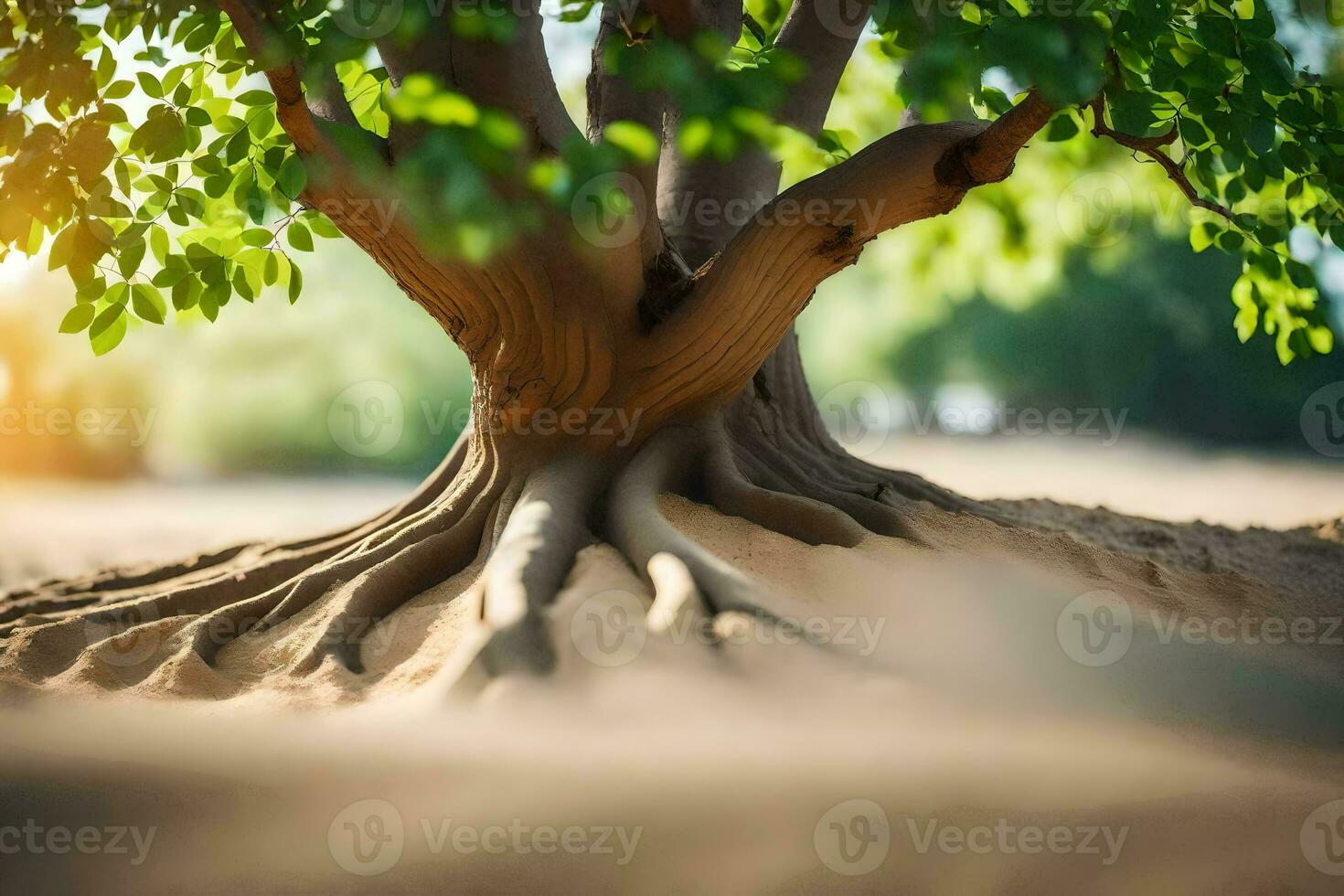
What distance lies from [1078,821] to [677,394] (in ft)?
5.91

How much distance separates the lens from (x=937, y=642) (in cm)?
260

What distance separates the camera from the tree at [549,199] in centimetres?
243

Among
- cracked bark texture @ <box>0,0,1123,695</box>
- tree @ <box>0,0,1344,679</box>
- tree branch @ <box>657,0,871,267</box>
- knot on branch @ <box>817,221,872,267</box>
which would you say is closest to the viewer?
tree @ <box>0,0,1344,679</box>

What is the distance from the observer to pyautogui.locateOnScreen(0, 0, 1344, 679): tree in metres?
2.43

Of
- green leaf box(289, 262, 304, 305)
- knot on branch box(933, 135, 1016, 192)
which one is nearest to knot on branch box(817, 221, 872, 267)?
knot on branch box(933, 135, 1016, 192)

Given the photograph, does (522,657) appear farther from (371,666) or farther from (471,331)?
(471,331)

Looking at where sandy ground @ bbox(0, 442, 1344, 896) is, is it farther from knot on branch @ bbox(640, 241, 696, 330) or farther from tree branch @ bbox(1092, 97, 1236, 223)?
tree branch @ bbox(1092, 97, 1236, 223)

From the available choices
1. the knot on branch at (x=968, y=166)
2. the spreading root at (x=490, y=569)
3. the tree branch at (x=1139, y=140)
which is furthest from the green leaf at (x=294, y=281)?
the tree branch at (x=1139, y=140)

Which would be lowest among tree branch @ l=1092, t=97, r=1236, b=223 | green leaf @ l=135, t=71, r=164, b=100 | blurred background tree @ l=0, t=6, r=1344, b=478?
blurred background tree @ l=0, t=6, r=1344, b=478

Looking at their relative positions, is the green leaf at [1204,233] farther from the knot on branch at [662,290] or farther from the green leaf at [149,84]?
the green leaf at [149,84]

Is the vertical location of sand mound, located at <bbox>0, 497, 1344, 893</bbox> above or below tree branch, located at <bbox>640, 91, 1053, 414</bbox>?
below

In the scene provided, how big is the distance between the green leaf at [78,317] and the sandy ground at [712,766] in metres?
0.92

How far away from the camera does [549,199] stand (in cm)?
291

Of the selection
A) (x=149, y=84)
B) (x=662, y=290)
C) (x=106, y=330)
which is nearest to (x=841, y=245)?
(x=662, y=290)
